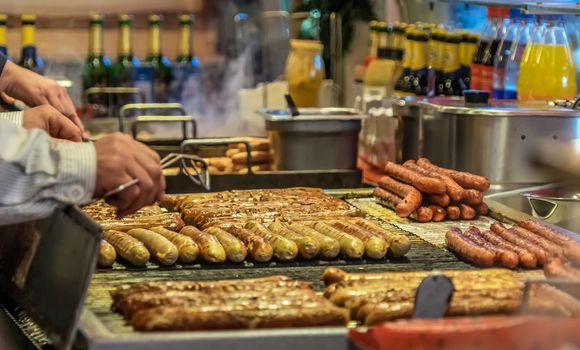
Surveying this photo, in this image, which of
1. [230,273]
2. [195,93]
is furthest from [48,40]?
[230,273]

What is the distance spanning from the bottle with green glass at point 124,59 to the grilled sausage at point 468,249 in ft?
14.9

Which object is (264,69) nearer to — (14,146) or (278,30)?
(278,30)

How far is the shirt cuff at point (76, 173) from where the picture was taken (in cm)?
248

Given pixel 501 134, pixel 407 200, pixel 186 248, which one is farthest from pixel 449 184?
pixel 186 248

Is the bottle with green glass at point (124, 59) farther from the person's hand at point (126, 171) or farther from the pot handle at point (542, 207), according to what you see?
the person's hand at point (126, 171)

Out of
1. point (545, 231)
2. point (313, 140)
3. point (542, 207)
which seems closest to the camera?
point (545, 231)

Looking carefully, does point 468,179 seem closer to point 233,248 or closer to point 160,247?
point 233,248

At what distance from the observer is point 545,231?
3.52m

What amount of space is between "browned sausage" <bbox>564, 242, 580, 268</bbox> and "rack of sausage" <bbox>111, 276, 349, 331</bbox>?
0.74 metres

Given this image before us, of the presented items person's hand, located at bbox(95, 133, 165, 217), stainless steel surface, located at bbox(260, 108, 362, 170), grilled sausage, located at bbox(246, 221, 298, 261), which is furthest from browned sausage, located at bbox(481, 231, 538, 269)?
stainless steel surface, located at bbox(260, 108, 362, 170)

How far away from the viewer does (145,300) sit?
104 inches

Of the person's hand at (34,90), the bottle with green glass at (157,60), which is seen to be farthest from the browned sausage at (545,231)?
the bottle with green glass at (157,60)

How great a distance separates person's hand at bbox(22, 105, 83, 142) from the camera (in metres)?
3.63

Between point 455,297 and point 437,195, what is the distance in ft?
4.67
